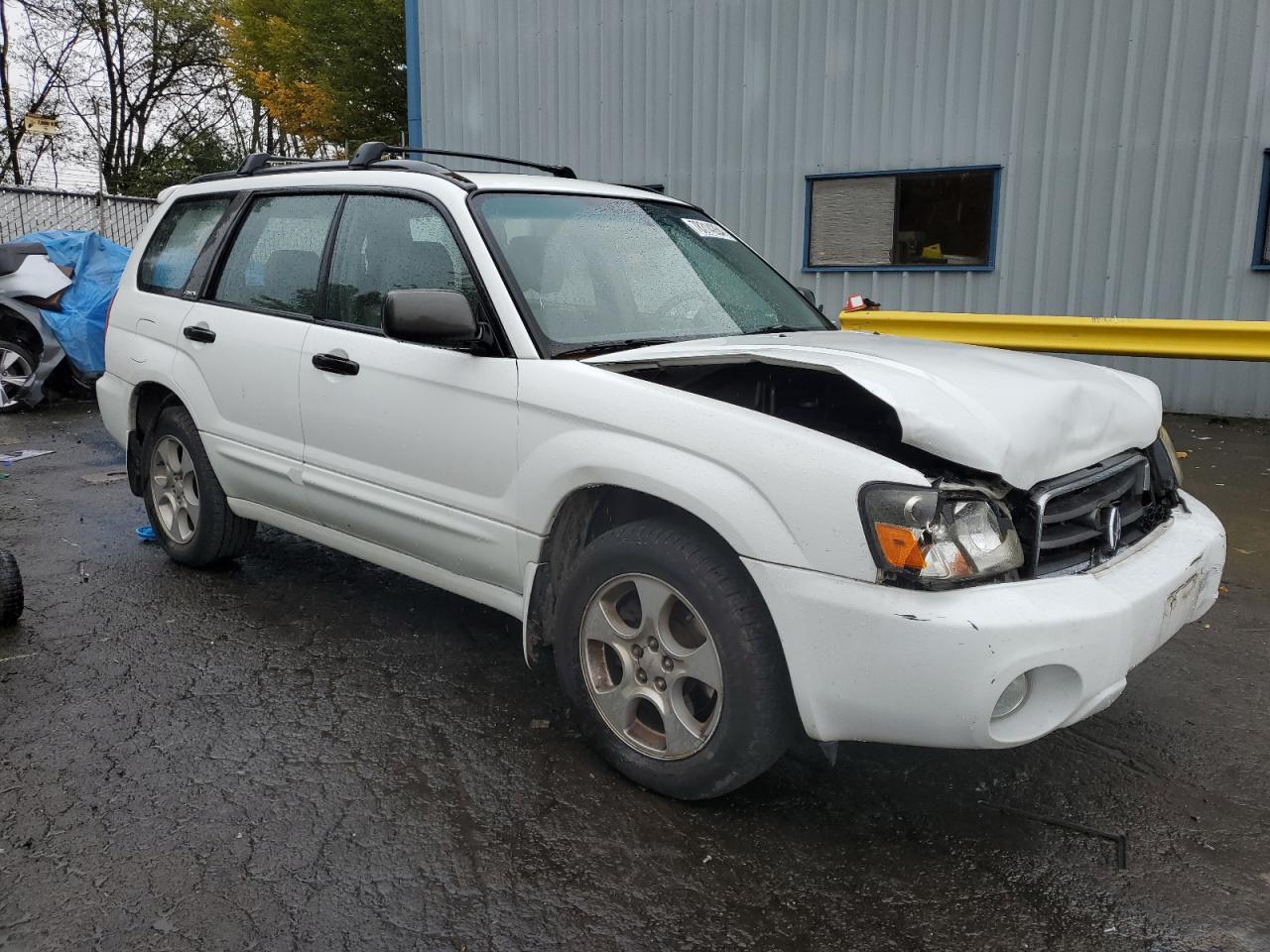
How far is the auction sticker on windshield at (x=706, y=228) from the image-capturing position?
4234 millimetres

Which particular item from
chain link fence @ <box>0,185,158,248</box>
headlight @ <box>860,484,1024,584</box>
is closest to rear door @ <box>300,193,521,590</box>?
headlight @ <box>860,484,1024,584</box>

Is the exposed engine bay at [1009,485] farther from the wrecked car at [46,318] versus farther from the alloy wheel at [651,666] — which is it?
the wrecked car at [46,318]

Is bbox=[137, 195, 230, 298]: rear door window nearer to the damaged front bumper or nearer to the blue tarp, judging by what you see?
the damaged front bumper

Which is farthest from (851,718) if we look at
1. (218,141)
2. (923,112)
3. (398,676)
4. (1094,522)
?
(218,141)

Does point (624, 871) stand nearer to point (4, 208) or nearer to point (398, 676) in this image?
point (398, 676)

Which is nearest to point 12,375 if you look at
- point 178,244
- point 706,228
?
point 178,244

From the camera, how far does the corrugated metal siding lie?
8.76 metres

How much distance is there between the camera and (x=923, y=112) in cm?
991

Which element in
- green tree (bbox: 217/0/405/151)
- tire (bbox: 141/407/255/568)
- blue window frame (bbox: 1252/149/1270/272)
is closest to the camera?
tire (bbox: 141/407/255/568)

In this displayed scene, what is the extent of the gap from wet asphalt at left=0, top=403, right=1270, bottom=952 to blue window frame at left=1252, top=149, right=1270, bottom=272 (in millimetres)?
5751

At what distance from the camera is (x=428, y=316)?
3150 millimetres

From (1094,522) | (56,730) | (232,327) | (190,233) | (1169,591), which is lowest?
(56,730)

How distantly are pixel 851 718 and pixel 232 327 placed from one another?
10.3ft

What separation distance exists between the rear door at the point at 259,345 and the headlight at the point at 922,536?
248 centimetres
